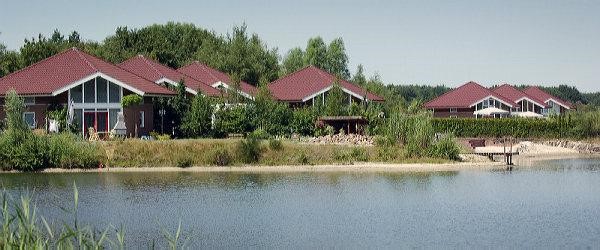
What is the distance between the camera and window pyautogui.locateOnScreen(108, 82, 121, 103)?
44625mm

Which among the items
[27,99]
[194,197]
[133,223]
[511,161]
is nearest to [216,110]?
[27,99]

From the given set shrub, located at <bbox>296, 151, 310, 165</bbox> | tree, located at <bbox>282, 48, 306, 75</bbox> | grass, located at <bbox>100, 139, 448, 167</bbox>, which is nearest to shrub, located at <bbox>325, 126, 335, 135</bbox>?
grass, located at <bbox>100, 139, 448, 167</bbox>

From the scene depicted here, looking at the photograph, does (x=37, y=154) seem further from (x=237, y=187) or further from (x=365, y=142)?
(x=365, y=142)

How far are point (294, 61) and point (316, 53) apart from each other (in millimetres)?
2585

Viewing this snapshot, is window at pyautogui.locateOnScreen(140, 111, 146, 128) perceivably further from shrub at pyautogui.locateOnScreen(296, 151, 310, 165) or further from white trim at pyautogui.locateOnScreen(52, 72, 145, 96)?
shrub at pyautogui.locateOnScreen(296, 151, 310, 165)

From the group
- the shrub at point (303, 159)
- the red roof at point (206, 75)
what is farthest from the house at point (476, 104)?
the shrub at point (303, 159)

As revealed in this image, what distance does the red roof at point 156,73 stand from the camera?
52.1 meters

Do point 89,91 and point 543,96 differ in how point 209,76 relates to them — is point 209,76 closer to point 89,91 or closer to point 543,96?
point 89,91

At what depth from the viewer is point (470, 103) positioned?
227 ft

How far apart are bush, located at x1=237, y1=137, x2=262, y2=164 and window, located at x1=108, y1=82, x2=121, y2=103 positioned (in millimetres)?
8868

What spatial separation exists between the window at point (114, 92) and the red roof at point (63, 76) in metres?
0.47

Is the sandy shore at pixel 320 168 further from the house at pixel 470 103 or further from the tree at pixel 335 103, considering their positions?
the house at pixel 470 103

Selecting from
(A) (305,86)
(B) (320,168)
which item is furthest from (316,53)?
(B) (320,168)

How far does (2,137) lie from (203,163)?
26.5 ft
